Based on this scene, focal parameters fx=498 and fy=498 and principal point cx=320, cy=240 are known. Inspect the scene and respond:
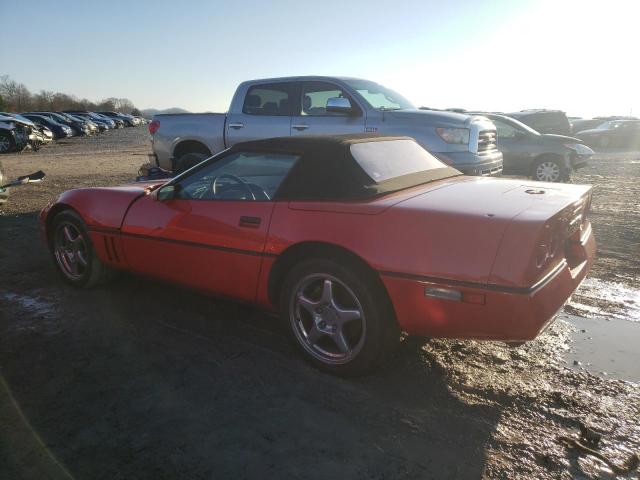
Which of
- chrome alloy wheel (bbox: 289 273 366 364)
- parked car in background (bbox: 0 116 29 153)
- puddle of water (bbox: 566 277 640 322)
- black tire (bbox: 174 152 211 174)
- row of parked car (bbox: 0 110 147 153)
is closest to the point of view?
chrome alloy wheel (bbox: 289 273 366 364)

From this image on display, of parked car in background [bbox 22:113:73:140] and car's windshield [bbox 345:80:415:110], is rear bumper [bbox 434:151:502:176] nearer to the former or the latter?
car's windshield [bbox 345:80:415:110]

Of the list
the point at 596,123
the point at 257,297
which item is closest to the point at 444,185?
the point at 257,297

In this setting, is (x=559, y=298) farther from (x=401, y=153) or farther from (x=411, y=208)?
(x=401, y=153)

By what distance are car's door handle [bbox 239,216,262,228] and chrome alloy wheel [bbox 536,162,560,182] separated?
9.59 m

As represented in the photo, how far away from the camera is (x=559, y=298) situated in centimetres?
252

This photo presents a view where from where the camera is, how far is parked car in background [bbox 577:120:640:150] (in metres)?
22.9

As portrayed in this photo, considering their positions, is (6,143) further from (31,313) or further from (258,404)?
(258,404)

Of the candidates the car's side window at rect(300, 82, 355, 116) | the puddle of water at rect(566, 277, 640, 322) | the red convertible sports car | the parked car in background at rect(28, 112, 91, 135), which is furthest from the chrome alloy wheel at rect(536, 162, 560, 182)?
the parked car in background at rect(28, 112, 91, 135)

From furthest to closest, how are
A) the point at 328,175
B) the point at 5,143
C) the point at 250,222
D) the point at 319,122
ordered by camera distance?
the point at 5,143 < the point at 319,122 < the point at 250,222 < the point at 328,175

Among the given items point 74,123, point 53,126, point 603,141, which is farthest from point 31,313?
point 74,123

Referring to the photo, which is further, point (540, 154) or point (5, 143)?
point (5, 143)

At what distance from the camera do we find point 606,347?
323 cm

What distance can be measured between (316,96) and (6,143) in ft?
59.7

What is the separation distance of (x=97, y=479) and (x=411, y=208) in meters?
1.92
